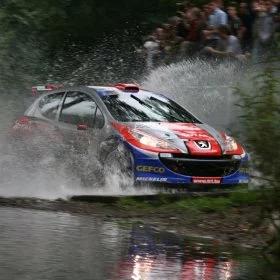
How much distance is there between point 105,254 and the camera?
8.78m

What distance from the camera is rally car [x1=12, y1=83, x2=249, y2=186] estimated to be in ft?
42.2

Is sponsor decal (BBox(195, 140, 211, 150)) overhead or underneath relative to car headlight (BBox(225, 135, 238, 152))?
overhead

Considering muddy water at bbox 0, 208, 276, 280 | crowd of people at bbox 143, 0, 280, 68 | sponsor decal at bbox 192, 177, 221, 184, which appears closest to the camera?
muddy water at bbox 0, 208, 276, 280

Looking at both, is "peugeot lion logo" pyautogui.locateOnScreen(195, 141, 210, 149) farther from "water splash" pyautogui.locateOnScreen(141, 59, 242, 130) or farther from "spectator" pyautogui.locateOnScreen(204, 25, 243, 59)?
"spectator" pyautogui.locateOnScreen(204, 25, 243, 59)

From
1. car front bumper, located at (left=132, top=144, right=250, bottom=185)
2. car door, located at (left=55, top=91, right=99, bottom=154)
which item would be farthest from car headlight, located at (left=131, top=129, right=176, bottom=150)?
car door, located at (left=55, top=91, right=99, bottom=154)

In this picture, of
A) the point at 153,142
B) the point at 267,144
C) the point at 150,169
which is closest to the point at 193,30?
the point at 153,142

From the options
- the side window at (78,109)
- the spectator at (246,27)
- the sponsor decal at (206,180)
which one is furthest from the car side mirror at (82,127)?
the spectator at (246,27)

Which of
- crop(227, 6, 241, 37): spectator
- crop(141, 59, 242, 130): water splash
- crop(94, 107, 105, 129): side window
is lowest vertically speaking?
crop(141, 59, 242, 130): water splash

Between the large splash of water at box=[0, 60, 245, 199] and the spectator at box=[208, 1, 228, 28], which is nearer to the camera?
the large splash of water at box=[0, 60, 245, 199]

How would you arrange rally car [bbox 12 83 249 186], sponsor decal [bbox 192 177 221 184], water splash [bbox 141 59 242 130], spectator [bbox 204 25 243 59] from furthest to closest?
spectator [bbox 204 25 243 59] → water splash [bbox 141 59 242 130] → sponsor decal [bbox 192 177 221 184] → rally car [bbox 12 83 249 186]

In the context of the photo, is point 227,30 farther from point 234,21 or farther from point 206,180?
point 206,180

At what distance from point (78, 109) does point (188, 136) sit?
214 centimetres

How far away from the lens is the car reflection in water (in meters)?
7.95

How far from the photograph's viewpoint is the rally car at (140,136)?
12859 mm
